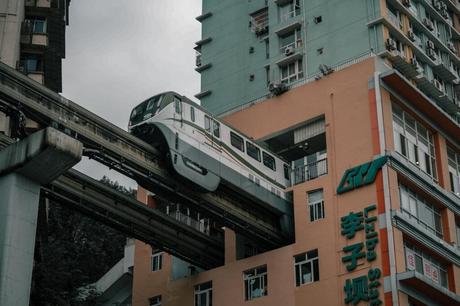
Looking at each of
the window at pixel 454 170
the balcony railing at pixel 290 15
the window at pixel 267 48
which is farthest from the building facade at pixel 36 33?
the window at pixel 454 170

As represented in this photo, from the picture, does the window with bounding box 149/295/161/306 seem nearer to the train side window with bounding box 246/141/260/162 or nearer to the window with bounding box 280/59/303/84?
the train side window with bounding box 246/141/260/162

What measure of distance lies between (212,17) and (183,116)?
2268cm

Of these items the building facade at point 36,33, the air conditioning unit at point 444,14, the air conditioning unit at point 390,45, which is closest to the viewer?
the building facade at point 36,33

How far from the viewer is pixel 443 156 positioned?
135 ft

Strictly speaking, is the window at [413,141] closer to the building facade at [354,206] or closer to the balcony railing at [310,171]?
the building facade at [354,206]

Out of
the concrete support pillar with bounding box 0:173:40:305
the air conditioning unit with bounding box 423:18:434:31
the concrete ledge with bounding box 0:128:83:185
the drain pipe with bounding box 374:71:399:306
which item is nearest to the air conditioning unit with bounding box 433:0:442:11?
the air conditioning unit with bounding box 423:18:434:31

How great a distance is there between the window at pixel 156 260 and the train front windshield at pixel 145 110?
10555 millimetres

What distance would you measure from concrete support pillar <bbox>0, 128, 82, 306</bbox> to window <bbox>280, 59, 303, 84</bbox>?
71.2 ft

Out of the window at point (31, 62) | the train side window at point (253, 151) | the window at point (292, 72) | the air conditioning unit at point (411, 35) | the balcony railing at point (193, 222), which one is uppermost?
the air conditioning unit at point (411, 35)

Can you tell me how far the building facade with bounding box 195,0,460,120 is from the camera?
46.5m

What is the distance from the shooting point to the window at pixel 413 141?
38.3m

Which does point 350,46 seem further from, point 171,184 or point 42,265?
point 42,265

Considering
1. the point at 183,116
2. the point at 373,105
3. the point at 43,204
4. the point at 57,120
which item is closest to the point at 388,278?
the point at 373,105

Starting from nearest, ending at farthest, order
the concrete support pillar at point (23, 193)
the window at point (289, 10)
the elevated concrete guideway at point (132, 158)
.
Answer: the concrete support pillar at point (23, 193) < the elevated concrete guideway at point (132, 158) < the window at point (289, 10)
